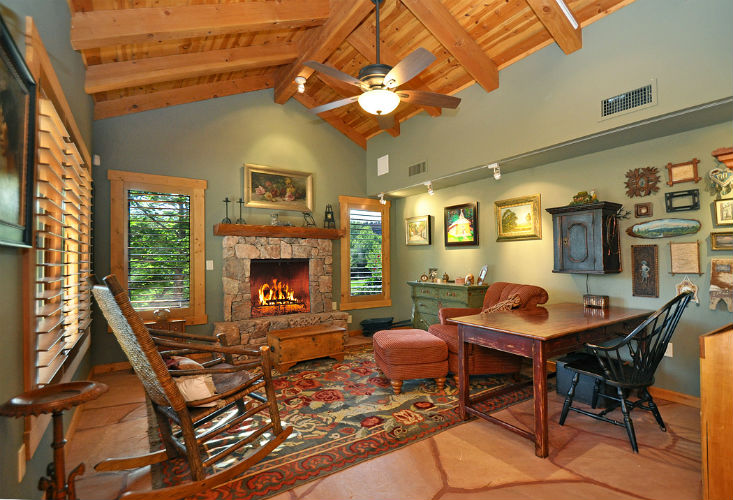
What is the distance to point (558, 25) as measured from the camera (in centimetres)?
336

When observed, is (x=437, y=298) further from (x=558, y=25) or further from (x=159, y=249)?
(x=159, y=249)

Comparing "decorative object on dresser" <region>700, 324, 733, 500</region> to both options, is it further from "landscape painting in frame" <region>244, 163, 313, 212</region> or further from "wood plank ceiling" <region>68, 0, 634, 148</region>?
"landscape painting in frame" <region>244, 163, 313, 212</region>

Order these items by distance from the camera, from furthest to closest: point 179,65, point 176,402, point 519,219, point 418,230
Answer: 1. point 418,230
2. point 519,219
3. point 179,65
4. point 176,402

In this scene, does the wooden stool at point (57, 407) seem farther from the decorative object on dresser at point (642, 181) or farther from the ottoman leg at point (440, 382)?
the decorative object on dresser at point (642, 181)

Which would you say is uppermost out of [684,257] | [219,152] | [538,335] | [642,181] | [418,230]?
[219,152]

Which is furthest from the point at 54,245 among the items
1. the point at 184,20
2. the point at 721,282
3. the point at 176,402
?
the point at 721,282

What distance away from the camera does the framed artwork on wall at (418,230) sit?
6.05 meters

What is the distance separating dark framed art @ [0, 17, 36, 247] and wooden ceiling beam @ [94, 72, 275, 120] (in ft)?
10.6

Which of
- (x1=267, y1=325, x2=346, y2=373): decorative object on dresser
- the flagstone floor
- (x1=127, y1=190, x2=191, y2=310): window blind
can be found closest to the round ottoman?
the flagstone floor

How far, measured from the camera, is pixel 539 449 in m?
2.35

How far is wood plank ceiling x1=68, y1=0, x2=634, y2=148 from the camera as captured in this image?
10.6ft

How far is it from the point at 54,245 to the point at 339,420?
236 centimetres

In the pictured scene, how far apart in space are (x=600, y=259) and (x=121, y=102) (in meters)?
5.70

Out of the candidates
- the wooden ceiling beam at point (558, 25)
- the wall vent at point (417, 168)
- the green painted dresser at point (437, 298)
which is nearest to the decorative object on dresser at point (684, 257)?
the green painted dresser at point (437, 298)
